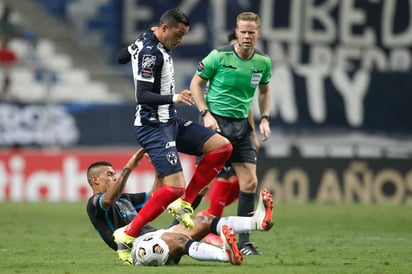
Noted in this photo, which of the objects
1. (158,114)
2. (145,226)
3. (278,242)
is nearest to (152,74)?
(158,114)

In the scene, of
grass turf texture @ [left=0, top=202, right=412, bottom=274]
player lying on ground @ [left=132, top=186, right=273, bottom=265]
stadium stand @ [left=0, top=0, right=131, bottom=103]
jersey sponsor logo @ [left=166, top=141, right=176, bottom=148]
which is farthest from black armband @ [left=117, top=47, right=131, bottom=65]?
stadium stand @ [left=0, top=0, right=131, bottom=103]

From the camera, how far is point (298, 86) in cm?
2236

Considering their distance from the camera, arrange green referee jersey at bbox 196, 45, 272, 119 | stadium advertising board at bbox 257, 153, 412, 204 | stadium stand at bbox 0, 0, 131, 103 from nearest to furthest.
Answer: green referee jersey at bbox 196, 45, 272, 119
stadium advertising board at bbox 257, 153, 412, 204
stadium stand at bbox 0, 0, 131, 103

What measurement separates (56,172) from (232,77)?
1030cm

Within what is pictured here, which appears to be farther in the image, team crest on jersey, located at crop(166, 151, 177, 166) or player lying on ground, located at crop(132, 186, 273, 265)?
team crest on jersey, located at crop(166, 151, 177, 166)

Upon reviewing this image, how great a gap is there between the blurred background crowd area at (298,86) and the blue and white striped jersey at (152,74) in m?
10.6

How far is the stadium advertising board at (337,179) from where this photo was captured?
72.5 ft

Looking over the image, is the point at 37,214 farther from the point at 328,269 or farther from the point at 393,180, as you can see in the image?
the point at 328,269

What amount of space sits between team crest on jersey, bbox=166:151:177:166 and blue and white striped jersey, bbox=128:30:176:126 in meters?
0.40

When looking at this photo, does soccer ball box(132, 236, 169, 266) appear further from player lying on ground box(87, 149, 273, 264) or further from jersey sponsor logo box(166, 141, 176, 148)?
jersey sponsor logo box(166, 141, 176, 148)

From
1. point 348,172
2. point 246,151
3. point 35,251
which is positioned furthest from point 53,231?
point 348,172

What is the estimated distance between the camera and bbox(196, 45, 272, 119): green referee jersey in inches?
499

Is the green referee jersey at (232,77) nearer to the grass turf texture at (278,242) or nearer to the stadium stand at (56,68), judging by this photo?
the grass turf texture at (278,242)

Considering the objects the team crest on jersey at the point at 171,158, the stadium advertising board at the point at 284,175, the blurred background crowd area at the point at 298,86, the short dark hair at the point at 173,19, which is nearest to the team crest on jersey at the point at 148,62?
the short dark hair at the point at 173,19
